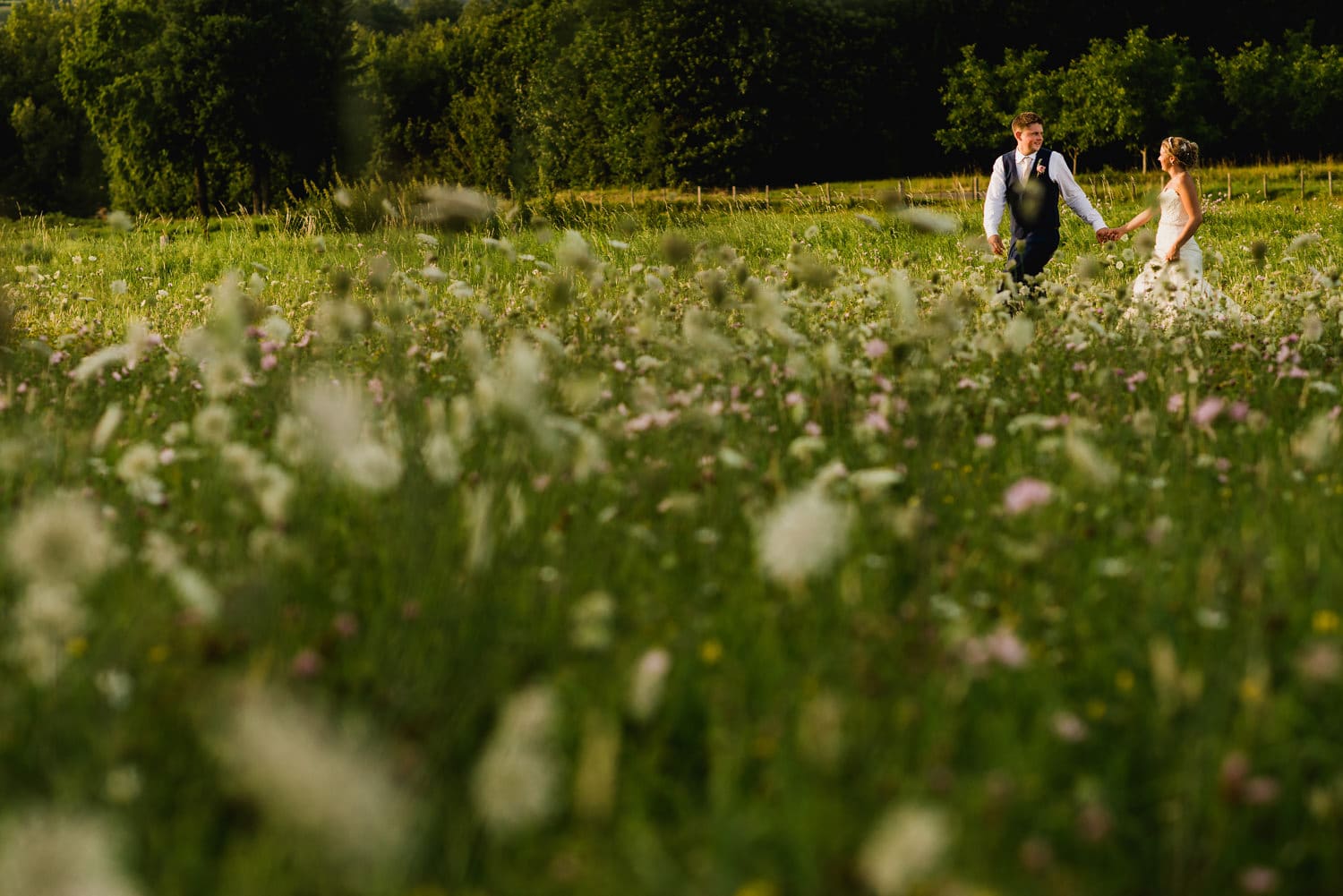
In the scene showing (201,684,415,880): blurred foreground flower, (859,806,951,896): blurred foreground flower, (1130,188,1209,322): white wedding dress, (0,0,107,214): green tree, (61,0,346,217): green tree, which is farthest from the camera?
(0,0,107,214): green tree

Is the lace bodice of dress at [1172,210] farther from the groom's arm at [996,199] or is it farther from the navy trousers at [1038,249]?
the groom's arm at [996,199]

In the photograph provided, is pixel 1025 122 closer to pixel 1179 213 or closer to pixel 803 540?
pixel 1179 213

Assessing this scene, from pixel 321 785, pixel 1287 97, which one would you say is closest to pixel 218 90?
pixel 1287 97

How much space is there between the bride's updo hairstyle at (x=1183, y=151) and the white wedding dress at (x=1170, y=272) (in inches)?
8.9

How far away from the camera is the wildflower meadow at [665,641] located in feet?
5.56

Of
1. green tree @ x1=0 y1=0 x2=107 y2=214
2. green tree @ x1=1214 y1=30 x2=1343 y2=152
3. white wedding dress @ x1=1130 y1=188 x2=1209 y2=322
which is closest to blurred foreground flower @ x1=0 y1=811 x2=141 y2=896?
white wedding dress @ x1=1130 y1=188 x2=1209 y2=322

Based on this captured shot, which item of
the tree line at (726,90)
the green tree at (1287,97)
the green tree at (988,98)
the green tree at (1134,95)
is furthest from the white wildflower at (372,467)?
the green tree at (1287,97)

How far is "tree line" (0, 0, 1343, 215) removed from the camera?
40406mm

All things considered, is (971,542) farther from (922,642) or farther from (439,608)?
(439,608)

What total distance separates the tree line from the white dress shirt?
2805 centimetres

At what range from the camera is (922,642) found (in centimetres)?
234

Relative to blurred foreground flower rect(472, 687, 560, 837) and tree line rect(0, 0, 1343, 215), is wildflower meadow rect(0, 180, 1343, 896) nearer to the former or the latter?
blurred foreground flower rect(472, 687, 560, 837)

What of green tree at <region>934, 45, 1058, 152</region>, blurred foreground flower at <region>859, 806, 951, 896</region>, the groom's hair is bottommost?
blurred foreground flower at <region>859, 806, 951, 896</region>

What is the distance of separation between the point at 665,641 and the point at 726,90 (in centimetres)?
4257
